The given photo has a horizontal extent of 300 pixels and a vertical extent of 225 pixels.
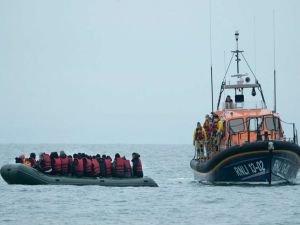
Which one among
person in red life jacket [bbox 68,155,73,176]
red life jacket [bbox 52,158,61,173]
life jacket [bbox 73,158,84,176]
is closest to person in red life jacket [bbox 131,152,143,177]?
life jacket [bbox 73,158,84,176]

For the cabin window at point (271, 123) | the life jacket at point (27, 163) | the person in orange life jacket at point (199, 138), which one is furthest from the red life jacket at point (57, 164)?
the cabin window at point (271, 123)

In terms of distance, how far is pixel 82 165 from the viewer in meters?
35.9

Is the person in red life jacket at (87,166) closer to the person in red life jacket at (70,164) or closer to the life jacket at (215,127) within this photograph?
the person in red life jacket at (70,164)

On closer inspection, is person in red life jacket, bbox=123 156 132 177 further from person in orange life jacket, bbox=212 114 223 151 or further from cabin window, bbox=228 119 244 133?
cabin window, bbox=228 119 244 133

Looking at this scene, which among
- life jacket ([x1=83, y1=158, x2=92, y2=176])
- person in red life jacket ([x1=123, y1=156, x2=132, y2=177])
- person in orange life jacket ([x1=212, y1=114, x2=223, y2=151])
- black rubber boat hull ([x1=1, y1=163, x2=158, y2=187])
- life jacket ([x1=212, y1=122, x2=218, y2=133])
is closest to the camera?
black rubber boat hull ([x1=1, y1=163, x2=158, y2=187])

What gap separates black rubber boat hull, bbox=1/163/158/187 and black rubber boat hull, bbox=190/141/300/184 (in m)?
2.80

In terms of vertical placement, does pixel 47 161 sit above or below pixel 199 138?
below

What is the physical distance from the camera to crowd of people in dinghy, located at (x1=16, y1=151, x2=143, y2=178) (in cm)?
3584

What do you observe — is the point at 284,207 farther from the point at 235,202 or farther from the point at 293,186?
the point at 293,186

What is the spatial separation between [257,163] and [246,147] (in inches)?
31.5

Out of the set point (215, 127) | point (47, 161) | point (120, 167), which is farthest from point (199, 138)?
point (47, 161)

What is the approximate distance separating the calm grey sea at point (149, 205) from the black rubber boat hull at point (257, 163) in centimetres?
39

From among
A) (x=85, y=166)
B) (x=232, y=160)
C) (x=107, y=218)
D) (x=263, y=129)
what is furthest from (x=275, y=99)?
(x=107, y=218)

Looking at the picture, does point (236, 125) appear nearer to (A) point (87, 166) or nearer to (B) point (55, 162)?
(A) point (87, 166)
